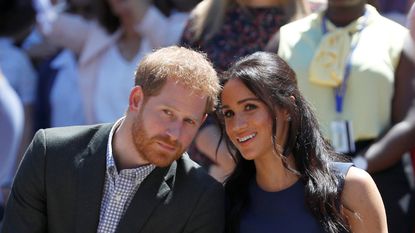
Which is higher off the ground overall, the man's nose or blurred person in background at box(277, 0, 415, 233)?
the man's nose

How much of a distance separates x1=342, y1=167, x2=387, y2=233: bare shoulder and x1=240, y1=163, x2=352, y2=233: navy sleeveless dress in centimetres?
5

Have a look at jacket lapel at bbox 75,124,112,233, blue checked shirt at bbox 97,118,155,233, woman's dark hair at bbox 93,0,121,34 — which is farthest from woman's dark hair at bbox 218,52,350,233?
woman's dark hair at bbox 93,0,121,34

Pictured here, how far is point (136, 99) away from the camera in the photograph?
375 cm

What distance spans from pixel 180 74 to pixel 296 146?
20.0 inches

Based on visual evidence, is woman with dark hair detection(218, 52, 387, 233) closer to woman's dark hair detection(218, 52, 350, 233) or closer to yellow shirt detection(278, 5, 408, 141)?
woman's dark hair detection(218, 52, 350, 233)

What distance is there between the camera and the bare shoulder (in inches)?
145

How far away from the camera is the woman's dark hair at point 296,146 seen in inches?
146

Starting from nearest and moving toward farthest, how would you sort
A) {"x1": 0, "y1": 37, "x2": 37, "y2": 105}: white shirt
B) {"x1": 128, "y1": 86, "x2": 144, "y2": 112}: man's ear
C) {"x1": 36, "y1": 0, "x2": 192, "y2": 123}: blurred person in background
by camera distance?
{"x1": 128, "y1": 86, "x2": 144, "y2": 112}: man's ear < {"x1": 36, "y1": 0, "x2": 192, "y2": 123}: blurred person in background < {"x1": 0, "y1": 37, "x2": 37, "y2": 105}: white shirt

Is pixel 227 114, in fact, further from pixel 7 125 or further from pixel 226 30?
pixel 7 125

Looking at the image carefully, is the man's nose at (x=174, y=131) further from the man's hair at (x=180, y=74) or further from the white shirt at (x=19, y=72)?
the white shirt at (x=19, y=72)

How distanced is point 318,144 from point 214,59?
98 cm

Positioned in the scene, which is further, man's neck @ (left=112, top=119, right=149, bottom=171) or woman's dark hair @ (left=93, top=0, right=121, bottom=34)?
woman's dark hair @ (left=93, top=0, right=121, bottom=34)

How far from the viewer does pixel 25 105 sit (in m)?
6.05

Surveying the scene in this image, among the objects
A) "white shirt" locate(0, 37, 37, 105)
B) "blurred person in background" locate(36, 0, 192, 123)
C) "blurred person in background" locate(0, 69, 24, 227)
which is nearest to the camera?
"blurred person in background" locate(0, 69, 24, 227)
